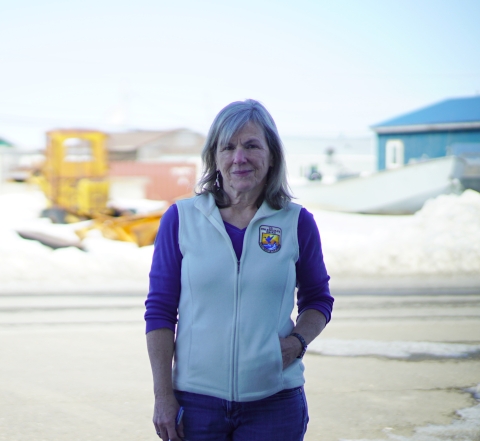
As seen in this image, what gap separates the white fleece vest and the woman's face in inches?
5.2

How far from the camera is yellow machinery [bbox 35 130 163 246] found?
19141 mm

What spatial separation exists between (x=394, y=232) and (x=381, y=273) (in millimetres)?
3729

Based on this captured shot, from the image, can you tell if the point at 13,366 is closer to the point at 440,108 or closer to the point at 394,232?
the point at 394,232

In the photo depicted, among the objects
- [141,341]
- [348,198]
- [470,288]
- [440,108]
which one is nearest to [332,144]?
[440,108]

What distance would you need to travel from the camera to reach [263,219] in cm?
239

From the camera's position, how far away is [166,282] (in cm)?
237

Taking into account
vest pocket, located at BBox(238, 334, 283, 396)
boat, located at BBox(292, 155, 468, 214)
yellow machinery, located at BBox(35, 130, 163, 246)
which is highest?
vest pocket, located at BBox(238, 334, 283, 396)

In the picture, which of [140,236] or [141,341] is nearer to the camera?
[141,341]

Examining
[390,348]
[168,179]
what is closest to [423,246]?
[390,348]

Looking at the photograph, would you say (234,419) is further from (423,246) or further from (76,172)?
(76,172)

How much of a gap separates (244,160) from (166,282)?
49 centimetres

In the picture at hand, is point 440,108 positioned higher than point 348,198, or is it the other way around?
point 440,108

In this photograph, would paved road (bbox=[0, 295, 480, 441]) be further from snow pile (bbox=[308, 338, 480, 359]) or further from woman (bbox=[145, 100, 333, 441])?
woman (bbox=[145, 100, 333, 441])

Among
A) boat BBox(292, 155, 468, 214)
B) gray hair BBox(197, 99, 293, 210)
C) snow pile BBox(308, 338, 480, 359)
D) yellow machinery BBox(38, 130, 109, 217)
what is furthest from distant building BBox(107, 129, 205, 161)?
gray hair BBox(197, 99, 293, 210)
